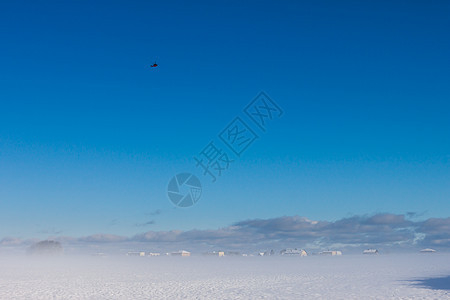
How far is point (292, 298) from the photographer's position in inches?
1463

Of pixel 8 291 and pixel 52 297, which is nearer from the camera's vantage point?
pixel 52 297

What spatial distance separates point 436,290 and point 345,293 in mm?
7484

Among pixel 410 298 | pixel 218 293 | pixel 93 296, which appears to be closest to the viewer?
pixel 410 298

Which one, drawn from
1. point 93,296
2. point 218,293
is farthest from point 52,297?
point 218,293

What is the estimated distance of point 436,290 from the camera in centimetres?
4012

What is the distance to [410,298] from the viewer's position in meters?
35.5

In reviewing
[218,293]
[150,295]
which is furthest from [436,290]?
[150,295]

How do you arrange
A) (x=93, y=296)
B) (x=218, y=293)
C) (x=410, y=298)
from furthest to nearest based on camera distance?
1. (x=218, y=293)
2. (x=93, y=296)
3. (x=410, y=298)

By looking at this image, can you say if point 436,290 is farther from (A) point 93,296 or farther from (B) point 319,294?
(A) point 93,296

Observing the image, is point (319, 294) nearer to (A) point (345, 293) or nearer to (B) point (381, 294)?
(A) point (345, 293)

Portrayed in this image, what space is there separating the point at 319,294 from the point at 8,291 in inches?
1037

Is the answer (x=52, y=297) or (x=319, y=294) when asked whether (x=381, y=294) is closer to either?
(x=319, y=294)

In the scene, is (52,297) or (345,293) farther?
(345,293)

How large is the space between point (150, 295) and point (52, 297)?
7550 millimetres
